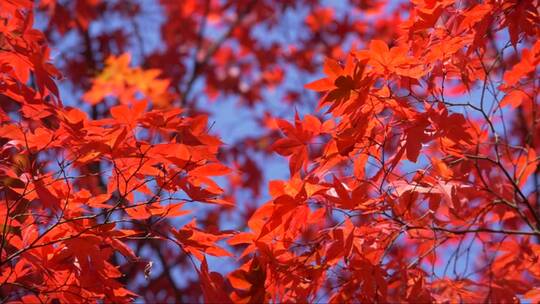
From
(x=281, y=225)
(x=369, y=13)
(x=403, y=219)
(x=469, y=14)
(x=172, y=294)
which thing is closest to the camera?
(x=469, y=14)

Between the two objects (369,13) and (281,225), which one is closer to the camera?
(281,225)

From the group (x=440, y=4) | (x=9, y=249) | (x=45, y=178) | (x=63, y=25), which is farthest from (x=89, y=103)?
(x=440, y=4)

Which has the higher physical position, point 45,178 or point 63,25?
point 63,25

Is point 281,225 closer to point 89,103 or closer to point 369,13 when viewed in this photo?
point 89,103

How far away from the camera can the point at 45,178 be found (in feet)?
5.06

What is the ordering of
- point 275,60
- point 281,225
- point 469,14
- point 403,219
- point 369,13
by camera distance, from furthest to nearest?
point 275,60 < point 369,13 < point 403,219 < point 281,225 < point 469,14

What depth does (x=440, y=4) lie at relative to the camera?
148 centimetres

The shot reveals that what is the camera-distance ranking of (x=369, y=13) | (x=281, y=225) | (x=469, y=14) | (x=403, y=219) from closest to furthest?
(x=469, y=14), (x=281, y=225), (x=403, y=219), (x=369, y=13)

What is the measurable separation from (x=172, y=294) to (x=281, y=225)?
2090 mm

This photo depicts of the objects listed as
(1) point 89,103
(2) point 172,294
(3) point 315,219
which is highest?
(1) point 89,103

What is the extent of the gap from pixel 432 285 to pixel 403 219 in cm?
21

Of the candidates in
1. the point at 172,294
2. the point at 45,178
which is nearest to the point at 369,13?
the point at 172,294

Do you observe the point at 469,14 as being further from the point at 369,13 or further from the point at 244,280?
the point at 369,13

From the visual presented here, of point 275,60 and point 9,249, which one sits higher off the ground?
point 275,60
